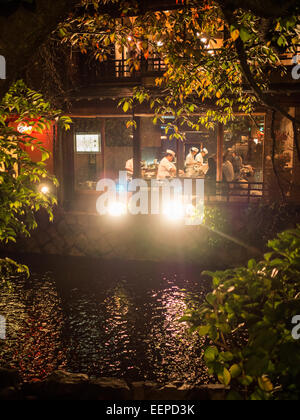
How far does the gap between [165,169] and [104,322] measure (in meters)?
9.58

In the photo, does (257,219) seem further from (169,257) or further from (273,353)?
(273,353)

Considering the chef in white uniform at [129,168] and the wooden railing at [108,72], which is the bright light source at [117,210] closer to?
the chef in white uniform at [129,168]

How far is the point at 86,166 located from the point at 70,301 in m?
9.93

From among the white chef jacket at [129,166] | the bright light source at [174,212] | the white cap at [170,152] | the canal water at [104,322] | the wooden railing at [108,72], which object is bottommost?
the canal water at [104,322]

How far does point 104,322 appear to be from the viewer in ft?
28.9

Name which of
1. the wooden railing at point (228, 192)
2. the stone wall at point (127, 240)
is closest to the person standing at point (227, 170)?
the wooden railing at point (228, 192)

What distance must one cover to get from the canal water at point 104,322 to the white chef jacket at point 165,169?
16.7ft

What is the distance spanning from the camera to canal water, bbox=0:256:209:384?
6.79 metres

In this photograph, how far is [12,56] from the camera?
3.20 meters

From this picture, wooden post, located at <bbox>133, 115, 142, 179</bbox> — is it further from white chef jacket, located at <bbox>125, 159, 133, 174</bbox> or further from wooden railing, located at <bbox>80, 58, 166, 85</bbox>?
wooden railing, located at <bbox>80, 58, 166, 85</bbox>

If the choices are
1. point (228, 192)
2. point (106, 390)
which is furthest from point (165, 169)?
point (106, 390)

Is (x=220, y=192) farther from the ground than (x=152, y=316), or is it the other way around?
(x=220, y=192)

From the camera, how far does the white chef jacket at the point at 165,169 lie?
56.2 feet
